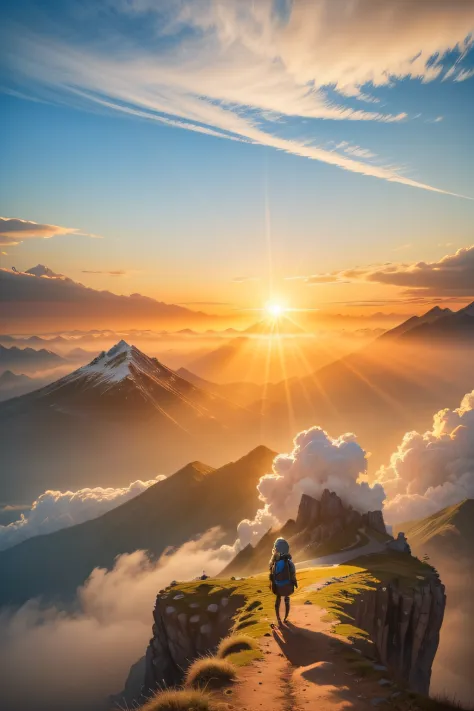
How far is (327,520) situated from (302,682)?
15727 cm

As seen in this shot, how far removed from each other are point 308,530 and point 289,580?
15362 centimetres

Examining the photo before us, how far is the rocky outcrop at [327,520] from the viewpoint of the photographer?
16438 cm

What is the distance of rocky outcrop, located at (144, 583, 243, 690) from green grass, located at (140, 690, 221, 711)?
32.6 m

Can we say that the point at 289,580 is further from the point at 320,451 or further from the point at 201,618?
the point at 320,451

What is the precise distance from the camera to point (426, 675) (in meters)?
78.2

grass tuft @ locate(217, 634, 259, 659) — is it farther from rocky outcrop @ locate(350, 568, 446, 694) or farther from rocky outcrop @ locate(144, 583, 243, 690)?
rocky outcrop @ locate(350, 568, 446, 694)

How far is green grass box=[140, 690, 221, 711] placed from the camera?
58.0ft

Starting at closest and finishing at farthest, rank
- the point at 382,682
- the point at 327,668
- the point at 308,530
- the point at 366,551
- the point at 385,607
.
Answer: the point at 382,682
the point at 327,668
the point at 385,607
the point at 366,551
the point at 308,530

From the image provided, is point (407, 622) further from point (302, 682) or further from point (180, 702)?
point (180, 702)

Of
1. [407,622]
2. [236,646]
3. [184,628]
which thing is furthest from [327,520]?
[236,646]

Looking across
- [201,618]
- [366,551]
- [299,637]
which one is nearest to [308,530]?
[366,551]

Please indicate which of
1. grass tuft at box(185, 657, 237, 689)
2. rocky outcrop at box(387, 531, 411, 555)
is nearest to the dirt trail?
grass tuft at box(185, 657, 237, 689)

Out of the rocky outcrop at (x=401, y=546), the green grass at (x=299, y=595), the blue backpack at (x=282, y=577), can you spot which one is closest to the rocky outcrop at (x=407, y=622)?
the green grass at (x=299, y=595)

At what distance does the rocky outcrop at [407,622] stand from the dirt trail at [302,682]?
105 ft
